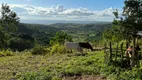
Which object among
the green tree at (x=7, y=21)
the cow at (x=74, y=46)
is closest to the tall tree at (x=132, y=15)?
the cow at (x=74, y=46)

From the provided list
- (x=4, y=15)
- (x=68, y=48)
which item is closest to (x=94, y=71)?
(x=68, y=48)

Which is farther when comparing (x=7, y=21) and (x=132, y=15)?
(x=7, y=21)

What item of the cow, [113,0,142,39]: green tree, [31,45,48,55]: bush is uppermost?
[113,0,142,39]: green tree

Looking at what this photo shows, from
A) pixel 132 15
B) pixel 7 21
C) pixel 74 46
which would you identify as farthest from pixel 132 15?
pixel 7 21

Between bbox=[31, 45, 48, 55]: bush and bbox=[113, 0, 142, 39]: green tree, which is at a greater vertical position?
bbox=[113, 0, 142, 39]: green tree

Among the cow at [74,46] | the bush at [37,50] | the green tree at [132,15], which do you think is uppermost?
the green tree at [132,15]

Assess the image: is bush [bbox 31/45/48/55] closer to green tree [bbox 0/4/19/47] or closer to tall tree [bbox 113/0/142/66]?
tall tree [bbox 113/0/142/66]

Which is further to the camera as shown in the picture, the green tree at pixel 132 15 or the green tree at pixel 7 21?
the green tree at pixel 7 21

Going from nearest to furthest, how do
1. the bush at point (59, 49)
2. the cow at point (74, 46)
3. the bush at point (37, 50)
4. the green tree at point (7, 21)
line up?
1. the cow at point (74, 46)
2. the bush at point (59, 49)
3. the bush at point (37, 50)
4. the green tree at point (7, 21)

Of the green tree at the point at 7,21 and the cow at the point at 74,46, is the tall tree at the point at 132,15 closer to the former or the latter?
the cow at the point at 74,46

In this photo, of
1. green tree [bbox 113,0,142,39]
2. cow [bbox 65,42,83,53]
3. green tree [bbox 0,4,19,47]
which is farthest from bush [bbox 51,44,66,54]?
green tree [bbox 0,4,19,47]

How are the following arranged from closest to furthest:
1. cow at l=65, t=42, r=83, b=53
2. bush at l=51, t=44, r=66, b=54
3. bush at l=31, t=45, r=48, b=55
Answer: cow at l=65, t=42, r=83, b=53
bush at l=51, t=44, r=66, b=54
bush at l=31, t=45, r=48, b=55

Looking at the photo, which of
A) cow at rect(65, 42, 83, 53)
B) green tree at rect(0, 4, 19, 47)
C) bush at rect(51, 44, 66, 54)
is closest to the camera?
cow at rect(65, 42, 83, 53)

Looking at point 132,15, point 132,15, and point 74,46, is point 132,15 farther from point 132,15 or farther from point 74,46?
point 74,46
